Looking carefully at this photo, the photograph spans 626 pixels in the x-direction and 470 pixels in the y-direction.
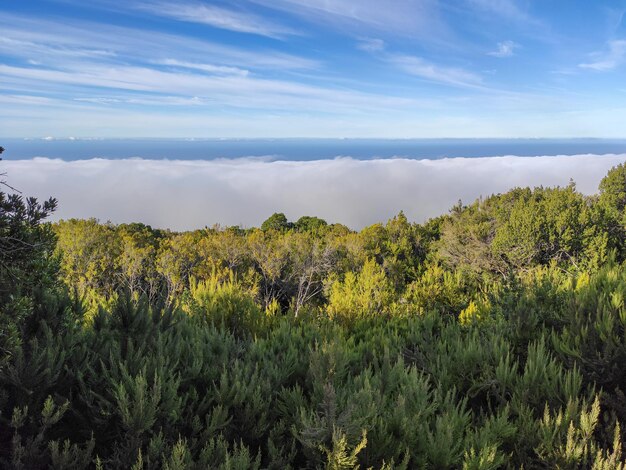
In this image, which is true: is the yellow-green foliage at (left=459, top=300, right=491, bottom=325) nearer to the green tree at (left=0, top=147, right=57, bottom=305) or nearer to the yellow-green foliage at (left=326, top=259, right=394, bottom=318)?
the yellow-green foliage at (left=326, top=259, right=394, bottom=318)

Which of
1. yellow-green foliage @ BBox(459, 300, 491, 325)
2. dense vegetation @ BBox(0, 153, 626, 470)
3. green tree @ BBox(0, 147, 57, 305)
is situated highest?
green tree @ BBox(0, 147, 57, 305)

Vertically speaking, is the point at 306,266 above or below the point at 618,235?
below

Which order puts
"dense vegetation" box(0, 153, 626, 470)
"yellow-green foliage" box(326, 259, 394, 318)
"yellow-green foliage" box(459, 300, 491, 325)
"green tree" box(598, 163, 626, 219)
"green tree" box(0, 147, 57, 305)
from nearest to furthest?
"dense vegetation" box(0, 153, 626, 470) → "green tree" box(0, 147, 57, 305) → "yellow-green foliage" box(459, 300, 491, 325) → "yellow-green foliage" box(326, 259, 394, 318) → "green tree" box(598, 163, 626, 219)

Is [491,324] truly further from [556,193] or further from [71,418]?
[556,193]

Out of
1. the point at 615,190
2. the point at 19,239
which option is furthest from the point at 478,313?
the point at 615,190

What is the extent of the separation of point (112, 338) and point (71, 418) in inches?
38.7

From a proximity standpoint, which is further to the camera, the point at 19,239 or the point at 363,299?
the point at 363,299

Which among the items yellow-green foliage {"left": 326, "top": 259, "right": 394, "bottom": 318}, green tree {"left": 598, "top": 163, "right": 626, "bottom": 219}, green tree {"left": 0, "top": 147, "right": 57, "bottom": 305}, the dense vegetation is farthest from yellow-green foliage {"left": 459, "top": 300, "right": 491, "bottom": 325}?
green tree {"left": 598, "top": 163, "right": 626, "bottom": 219}

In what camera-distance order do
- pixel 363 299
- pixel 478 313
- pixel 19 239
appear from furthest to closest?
pixel 363 299, pixel 478 313, pixel 19 239

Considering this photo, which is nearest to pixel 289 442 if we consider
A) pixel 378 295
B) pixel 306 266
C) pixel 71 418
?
pixel 71 418

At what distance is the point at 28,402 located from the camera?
10.7 feet

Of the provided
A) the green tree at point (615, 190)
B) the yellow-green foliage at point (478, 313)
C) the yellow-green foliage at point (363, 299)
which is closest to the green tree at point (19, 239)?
the yellow-green foliage at point (478, 313)

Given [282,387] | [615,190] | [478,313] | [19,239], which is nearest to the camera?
[19,239]

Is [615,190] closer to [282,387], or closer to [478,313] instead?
[478,313]
